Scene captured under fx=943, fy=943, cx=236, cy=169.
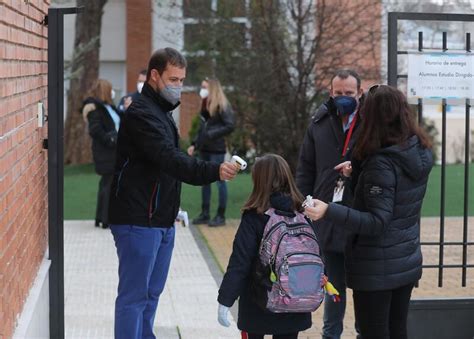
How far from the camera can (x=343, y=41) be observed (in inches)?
537

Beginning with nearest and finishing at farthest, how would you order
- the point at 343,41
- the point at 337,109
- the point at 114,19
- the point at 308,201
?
the point at 308,201 < the point at 337,109 < the point at 343,41 < the point at 114,19

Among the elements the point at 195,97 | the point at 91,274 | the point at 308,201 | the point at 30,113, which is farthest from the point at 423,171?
the point at 195,97

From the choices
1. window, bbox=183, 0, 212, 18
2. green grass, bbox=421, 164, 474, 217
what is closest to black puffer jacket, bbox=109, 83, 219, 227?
green grass, bbox=421, 164, 474, 217

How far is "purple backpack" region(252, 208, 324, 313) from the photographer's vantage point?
4.77m

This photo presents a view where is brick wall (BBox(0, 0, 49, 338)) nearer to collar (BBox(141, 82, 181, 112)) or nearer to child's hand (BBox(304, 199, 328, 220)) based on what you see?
collar (BBox(141, 82, 181, 112))

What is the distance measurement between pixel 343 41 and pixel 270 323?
9195 millimetres

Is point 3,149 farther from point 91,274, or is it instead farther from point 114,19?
point 114,19

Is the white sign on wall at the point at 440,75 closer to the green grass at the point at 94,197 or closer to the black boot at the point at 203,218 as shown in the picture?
the black boot at the point at 203,218

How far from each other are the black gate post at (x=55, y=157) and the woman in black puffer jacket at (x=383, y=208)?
178cm

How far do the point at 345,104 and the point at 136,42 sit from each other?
2202 centimetres

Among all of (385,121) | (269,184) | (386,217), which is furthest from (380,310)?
(385,121)

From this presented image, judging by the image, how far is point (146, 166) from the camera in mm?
5414

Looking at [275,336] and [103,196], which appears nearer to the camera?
[275,336]

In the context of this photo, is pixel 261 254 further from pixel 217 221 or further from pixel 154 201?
pixel 217 221
